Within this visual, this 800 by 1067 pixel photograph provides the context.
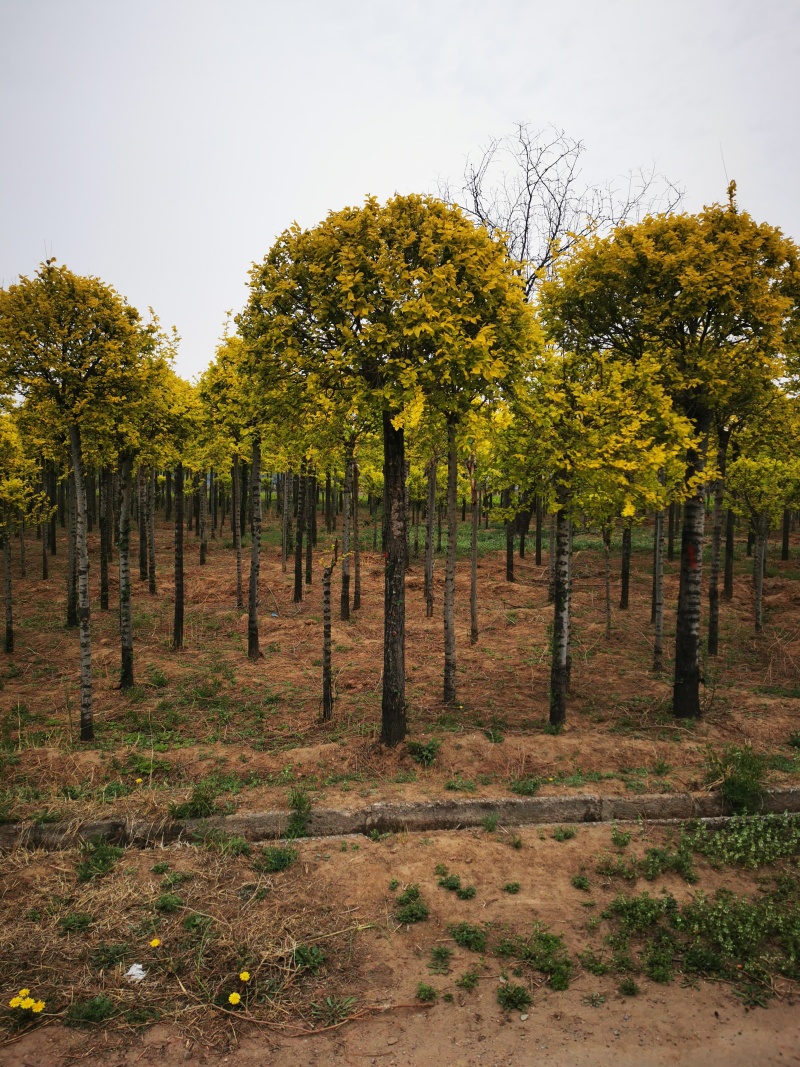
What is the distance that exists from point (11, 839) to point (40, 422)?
7107 millimetres

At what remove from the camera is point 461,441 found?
931 centimetres

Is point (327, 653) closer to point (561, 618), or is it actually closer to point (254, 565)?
point (561, 618)

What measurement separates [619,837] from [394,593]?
180 inches

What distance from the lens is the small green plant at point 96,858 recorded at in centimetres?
668

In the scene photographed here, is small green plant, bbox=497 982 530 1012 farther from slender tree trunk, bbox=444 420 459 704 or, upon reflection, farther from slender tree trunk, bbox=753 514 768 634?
slender tree trunk, bbox=753 514 768 634

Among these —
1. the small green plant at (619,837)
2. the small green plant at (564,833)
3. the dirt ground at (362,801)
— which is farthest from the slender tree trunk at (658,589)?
the small green plant at (564,833)

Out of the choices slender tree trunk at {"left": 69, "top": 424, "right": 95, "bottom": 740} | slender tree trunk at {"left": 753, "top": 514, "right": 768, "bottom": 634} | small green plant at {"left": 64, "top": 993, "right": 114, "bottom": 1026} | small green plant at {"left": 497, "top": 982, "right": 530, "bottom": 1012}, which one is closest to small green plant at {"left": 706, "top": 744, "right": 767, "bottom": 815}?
small green plant at {"left": 497, "top": 982, "right": 530, "bottom": 1012}

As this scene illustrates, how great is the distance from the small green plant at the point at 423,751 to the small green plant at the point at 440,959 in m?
3.58

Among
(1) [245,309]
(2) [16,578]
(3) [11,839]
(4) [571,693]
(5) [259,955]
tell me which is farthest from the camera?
(2) [16,578]

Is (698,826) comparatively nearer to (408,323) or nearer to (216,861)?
(216,861)

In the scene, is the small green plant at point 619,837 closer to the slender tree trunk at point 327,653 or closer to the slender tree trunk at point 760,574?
the slender tree trunk at point 327,653

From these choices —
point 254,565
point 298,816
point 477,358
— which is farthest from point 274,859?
point 254,565

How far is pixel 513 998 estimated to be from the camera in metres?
5.05

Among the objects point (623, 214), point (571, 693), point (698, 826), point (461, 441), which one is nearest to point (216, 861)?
point (698, 826)
